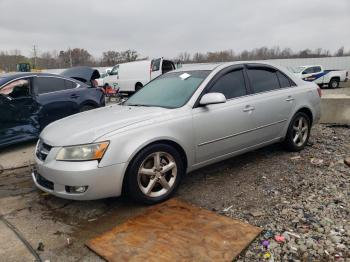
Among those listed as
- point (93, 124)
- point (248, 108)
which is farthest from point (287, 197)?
point (93, 124)

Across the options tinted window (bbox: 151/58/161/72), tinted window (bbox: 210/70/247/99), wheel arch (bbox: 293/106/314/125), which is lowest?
wheel arch (bbox: 293/106/314/125)

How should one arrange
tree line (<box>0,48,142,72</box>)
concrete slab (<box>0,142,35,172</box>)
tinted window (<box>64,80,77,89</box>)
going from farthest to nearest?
tree line (<box>0,48,142,72</box>)
tinted window (<box>64,80,77,89</box>)
concrete slab (<box>0,142,35,172</box>)

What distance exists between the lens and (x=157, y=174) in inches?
138

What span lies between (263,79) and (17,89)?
15.2 ft

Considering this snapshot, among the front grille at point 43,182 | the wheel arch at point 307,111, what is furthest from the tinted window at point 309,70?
the front grille at point 43,182

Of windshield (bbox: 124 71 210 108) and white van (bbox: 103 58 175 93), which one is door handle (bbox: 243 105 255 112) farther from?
white van (bbox: 103 58 175 93)

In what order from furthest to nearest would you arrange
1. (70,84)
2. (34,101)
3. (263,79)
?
(70,84) → (34,101) → (263,79)

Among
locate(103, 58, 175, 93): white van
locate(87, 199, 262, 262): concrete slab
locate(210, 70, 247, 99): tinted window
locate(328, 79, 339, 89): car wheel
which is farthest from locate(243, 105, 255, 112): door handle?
locate(328, 79, 339, 89): car wheel

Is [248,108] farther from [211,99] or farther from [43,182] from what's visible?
[43,182]

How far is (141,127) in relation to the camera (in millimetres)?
3381

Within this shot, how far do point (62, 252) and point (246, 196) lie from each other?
209cm

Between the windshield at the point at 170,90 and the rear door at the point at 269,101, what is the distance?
86cm

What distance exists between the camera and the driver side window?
5985mm

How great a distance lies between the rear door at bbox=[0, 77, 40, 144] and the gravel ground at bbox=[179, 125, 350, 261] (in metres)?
3.61
